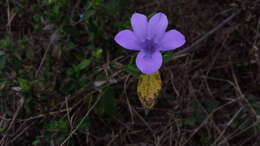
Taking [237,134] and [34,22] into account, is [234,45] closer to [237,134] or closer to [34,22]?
[237,134]

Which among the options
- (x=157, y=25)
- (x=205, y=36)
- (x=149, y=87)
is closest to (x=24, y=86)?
(x=149, y=87)

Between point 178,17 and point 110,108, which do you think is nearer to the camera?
point 110,108

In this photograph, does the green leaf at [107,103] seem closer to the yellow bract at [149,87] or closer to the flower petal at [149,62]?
the yellow bract at [149,87]

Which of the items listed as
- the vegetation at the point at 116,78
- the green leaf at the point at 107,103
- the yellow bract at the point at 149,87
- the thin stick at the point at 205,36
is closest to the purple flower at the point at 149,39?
the yellow bract at the point at 149,87

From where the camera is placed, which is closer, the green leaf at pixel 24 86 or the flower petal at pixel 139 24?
the flower petal at pixel 139 24

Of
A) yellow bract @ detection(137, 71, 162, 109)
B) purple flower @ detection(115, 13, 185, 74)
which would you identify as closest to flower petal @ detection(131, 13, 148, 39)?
purple flower @ detection(115, 13, 185, 74)

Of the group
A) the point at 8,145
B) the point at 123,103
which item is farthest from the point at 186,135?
the point at 8,145
